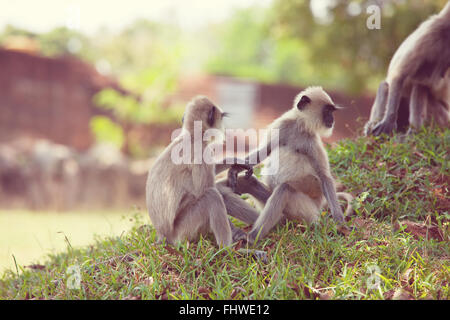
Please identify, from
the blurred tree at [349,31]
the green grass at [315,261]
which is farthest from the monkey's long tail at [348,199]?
the blurred tree at [349,31]

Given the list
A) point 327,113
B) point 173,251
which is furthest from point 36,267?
point 327,113

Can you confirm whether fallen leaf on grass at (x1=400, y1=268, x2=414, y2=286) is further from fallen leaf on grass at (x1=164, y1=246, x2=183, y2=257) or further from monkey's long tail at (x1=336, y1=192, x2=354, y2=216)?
fallen leaf on grass at (x1=164, y1=246, x2=183, y2=257)

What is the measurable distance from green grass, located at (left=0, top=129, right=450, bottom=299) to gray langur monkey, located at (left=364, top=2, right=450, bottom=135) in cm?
74

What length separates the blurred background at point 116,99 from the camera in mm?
12188

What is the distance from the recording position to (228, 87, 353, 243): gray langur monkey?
4.16m

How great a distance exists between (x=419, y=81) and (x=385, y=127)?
68cm

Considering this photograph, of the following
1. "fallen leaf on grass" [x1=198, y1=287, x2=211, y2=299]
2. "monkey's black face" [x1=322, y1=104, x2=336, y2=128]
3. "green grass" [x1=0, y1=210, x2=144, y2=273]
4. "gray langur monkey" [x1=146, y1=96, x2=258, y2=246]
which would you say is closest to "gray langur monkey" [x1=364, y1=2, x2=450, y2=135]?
"monkey's black face" [x1=322, y1=104, x2=336, y2=128]

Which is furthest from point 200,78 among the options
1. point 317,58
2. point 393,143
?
point 393,143

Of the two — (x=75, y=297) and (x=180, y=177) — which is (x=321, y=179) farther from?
(x=75, y=297)

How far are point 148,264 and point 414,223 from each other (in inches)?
101

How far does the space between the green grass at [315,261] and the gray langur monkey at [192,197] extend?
17cm

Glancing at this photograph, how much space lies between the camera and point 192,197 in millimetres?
3926

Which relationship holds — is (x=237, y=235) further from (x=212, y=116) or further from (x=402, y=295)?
(x=402, y=295)

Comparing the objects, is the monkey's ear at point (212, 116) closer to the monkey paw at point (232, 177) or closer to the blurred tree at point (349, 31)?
the monkey paw at point (232, 177)
